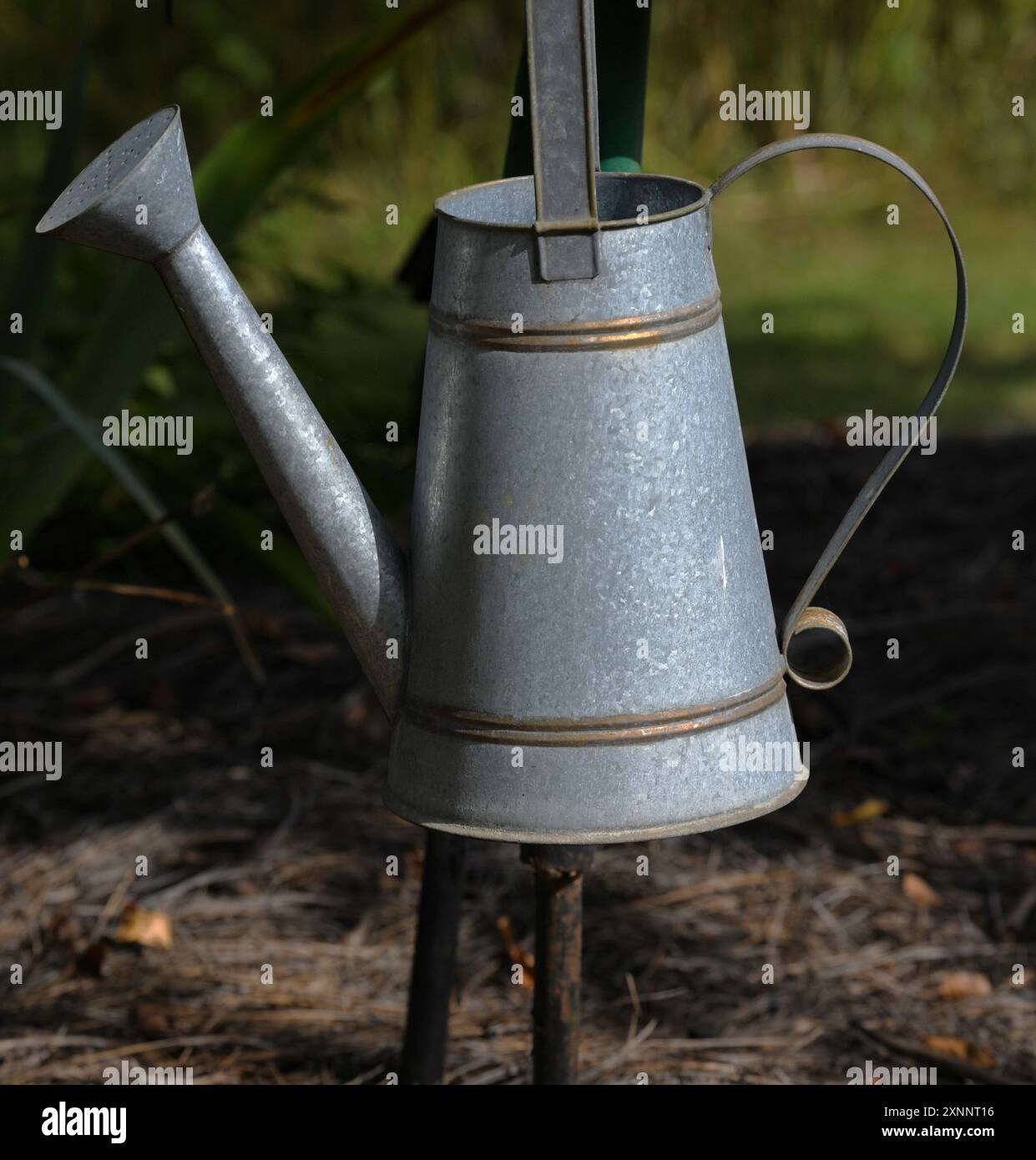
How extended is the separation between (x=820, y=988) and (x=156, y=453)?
4.40ft

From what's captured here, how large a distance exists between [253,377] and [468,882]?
0.98 m

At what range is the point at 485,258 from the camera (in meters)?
1.07

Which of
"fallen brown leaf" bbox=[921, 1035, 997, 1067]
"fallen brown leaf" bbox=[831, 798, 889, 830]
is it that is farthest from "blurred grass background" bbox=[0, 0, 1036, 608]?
"fallen brown leaf" bbox=[921, 1035, 997, 1067]

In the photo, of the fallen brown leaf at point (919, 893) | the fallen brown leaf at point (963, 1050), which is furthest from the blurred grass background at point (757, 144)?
the fallen brown leaf at point (963, 1050)

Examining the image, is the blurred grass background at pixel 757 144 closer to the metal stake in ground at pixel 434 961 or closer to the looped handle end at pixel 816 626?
the metal stake in ground at pixel 434 961

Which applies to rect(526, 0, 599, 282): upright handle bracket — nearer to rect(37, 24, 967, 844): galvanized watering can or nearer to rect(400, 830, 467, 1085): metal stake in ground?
rect(37, 24, 967, 844): galvanized watering can

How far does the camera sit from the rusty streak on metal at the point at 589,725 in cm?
109

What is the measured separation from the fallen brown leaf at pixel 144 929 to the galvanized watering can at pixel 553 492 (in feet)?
2.46

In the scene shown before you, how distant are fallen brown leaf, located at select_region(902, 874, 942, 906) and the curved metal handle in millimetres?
782

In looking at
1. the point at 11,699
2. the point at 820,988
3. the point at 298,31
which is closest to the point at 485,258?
the point at 820,988

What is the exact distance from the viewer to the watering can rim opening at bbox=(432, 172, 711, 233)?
105 centimetres

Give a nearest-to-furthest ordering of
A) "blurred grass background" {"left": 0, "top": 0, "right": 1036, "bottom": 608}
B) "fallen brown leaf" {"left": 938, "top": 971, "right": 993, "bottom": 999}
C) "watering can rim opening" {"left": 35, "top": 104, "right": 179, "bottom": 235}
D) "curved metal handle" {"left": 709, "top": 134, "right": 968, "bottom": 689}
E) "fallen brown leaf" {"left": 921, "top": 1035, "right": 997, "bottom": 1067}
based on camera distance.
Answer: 1. "watering can rim opening" {"left": 35, "top": 104, "right": 179, "bottom": 235}
2. "curved metal handle" {"left": 709, "top": 134, "right": 968, "bottom": 689}
3. "fallen brown leaf" {"left": 921, "top": 1035, "right": 997, "bottom": 1067}
4. "fallen brown leaf" {"left": 938, "top": 971, "right": 993, "bottom": 999}
5. "blurred grass background" {"left": 0, "top": 0, "right": 1036, "bottom": 608}

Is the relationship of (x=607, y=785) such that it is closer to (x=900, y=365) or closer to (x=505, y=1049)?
(x=505, y=1049)

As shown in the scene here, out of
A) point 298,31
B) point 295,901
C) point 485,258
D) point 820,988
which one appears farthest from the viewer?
point 298,31
